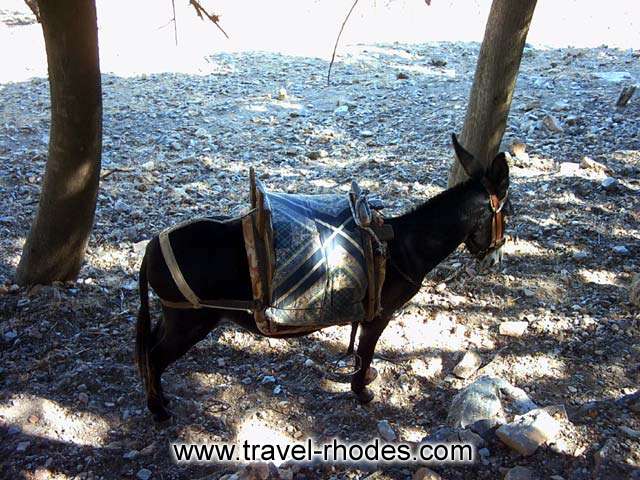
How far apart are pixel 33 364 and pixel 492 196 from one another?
3414 mm

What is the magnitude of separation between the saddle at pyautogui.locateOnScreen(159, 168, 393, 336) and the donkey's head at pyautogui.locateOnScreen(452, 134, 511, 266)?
66 cm

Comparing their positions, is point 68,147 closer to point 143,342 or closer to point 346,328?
point 143,342

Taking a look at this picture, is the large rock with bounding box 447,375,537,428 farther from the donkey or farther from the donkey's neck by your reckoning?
the donkey's neck

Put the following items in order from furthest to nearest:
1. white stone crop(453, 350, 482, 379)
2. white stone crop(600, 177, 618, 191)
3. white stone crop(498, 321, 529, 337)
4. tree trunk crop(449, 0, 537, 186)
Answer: white stone crop(600, 177, 618, 191) → tree trunk crop(449, 0, 537, 186) → white stone crop(498, 321, 529, 337) → white stone crop(453, 350, 482, 379)

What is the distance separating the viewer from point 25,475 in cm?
329

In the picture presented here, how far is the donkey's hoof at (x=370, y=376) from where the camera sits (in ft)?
13.0

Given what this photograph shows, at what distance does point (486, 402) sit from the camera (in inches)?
143

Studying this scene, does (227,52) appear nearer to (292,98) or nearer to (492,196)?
(292,98)

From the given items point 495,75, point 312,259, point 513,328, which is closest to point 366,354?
point 312,259

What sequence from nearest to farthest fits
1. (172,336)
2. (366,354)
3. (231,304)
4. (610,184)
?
(231,304)
(172,336)
(366,354)
(610,184)

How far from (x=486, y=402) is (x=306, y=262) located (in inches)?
58.7

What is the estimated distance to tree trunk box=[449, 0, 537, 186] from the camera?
15.6ft

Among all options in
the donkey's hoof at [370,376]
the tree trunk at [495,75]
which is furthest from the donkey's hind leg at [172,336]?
the tree trunk at [495,75]

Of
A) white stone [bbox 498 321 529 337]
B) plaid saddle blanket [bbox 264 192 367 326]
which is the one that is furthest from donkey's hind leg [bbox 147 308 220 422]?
white stone [bbox 498 321 529 337]
